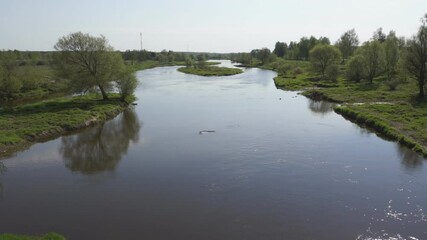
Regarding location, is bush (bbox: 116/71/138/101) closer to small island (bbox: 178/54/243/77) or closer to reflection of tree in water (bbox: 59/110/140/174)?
reflection of tree in water (bbox: 59/110/140/174)

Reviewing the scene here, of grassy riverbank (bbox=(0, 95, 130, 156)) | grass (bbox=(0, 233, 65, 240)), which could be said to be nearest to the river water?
grass (bbox=(0, 233, 65, 240))

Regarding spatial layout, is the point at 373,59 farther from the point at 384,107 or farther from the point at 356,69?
the point at 384,107

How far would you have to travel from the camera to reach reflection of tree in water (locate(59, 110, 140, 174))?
29462 mm

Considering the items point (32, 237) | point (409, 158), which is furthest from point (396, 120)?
point (32, 237)

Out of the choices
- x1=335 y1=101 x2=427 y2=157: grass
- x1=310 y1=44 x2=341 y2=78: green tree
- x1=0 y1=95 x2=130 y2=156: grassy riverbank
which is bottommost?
x1=0 y1=95 x2=130 y2=156: grassy riverbank

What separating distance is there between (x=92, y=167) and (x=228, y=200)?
41.7 feet

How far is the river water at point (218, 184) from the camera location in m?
18.7

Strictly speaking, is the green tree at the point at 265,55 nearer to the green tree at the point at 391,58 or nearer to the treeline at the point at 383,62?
the treeline at the point at 383,62

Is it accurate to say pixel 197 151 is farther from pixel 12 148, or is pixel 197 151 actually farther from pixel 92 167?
pixel 12 148

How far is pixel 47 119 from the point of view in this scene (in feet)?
139

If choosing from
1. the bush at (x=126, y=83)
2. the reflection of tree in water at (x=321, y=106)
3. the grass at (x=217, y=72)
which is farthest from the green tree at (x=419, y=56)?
the grass at (x=217, y=72)

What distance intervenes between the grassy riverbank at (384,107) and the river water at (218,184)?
1771 millimetres

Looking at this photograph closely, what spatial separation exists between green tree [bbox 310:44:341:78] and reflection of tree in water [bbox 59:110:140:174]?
5990cm

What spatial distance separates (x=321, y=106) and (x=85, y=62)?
3677cm
